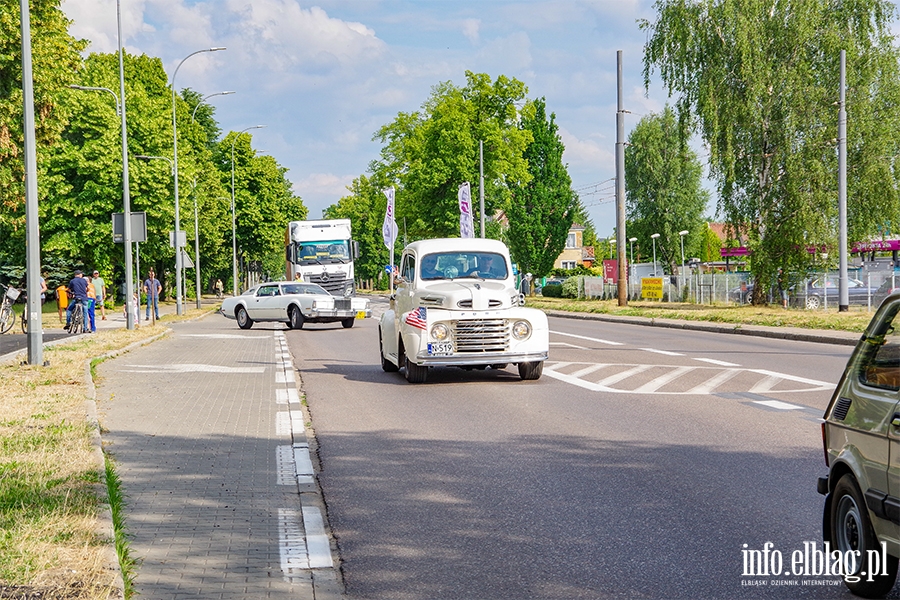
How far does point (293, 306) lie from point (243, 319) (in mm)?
2367

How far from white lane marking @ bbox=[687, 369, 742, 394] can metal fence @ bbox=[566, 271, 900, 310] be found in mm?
18675

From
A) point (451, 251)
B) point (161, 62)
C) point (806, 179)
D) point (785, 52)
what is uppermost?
point (161, 62)

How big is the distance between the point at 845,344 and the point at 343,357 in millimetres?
10241

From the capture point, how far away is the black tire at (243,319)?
34688 millimetres

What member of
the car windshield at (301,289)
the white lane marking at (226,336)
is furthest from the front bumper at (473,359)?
the car windshield at (301,289)

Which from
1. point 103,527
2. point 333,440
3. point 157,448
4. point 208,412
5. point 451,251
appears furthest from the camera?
point 451,251

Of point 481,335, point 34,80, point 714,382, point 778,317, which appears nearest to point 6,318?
point 34,80

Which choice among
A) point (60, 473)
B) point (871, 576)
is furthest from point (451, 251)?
point (871, 576)

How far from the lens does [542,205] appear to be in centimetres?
7306

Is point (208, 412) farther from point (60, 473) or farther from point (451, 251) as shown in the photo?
point (451, 251)

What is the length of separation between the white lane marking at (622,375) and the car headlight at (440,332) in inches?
85.6

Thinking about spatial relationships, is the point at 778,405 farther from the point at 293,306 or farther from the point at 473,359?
the point at 293,306

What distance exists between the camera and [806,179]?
36750mm

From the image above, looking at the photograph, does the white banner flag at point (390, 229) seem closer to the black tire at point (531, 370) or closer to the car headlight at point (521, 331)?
the black tire at point (531, 370)
